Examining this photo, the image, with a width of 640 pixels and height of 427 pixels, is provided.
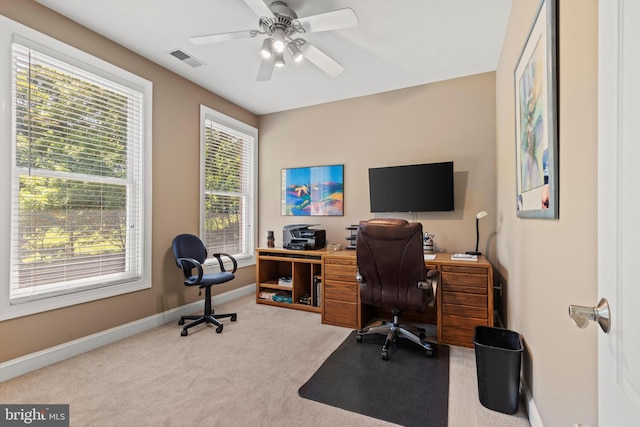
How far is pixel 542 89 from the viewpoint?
1.43 metres

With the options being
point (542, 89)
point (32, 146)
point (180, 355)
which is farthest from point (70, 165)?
point (542, 89)

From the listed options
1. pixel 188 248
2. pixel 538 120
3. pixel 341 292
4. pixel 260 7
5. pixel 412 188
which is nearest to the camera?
pixel 538 120

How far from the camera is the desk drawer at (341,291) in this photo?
304 cm

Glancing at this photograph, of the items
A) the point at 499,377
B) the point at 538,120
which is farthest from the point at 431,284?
the point at 538,120

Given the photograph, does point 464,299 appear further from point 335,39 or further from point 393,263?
point 335,39

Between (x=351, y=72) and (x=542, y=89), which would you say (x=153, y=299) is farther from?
(x=542, y=89)

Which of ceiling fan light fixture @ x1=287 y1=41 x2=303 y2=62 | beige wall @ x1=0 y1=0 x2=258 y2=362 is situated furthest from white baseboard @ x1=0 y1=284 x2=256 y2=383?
ceiling fan light fixture @ x1=287 y1=41 x2=303 y2=62

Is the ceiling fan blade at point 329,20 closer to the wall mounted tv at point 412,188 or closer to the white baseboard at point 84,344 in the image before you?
the wall mounted tv at point 412,188

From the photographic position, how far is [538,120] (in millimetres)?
1507

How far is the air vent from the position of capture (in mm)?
2866

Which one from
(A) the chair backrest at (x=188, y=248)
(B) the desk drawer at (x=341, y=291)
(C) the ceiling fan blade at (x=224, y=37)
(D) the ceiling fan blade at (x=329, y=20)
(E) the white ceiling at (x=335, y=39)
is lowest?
(B) the desk drawer at (x=341, y=291)

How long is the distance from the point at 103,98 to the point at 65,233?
4.12ft

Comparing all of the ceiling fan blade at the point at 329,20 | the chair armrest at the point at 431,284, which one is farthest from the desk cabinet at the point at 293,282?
the ceiling fan blade at the point at 329,20

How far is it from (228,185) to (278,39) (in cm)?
232
